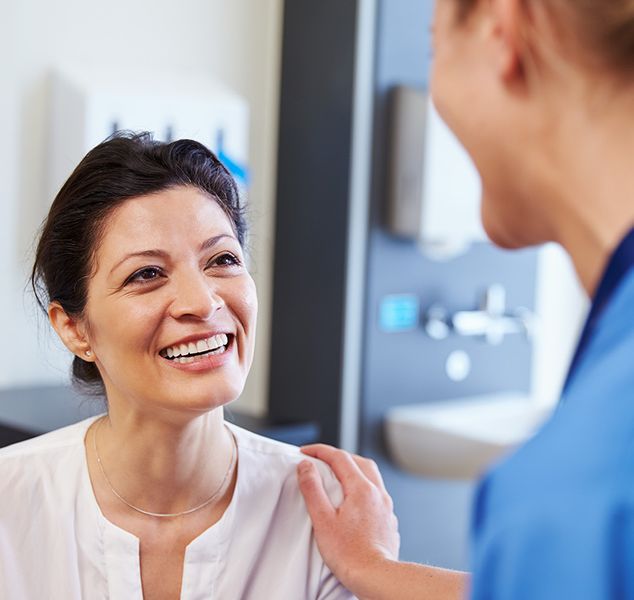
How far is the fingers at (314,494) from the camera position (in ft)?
5.03

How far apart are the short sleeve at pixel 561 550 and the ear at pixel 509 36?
0.31m

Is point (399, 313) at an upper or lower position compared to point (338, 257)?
lower

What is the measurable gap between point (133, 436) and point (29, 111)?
1.47 meters

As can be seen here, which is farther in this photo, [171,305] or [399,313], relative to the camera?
[399,313]

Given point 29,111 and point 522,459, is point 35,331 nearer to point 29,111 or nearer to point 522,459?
point 29,111

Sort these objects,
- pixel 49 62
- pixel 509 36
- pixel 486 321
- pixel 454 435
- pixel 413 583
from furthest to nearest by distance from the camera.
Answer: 1. pixel 486 321
2. pixel 454 435
3. pixel 49 62
4. pixel 413 583
5. pixel 509 36

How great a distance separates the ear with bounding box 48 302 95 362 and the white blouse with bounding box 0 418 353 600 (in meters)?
0.12

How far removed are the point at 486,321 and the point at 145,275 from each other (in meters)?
2.15

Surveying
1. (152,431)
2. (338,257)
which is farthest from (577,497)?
(338,257)

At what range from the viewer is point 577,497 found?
2.01 feet

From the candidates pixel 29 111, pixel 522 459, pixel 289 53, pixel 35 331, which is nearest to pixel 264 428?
pixel 35 331

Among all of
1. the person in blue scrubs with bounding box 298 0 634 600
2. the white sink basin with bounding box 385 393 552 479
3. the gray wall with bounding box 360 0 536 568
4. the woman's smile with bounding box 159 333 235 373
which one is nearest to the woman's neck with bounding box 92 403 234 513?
the woman's smile with bounding box 159 333 235 373

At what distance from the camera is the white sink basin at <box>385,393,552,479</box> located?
10.2 feet

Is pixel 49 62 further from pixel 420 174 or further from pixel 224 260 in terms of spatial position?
pixel 224 260
